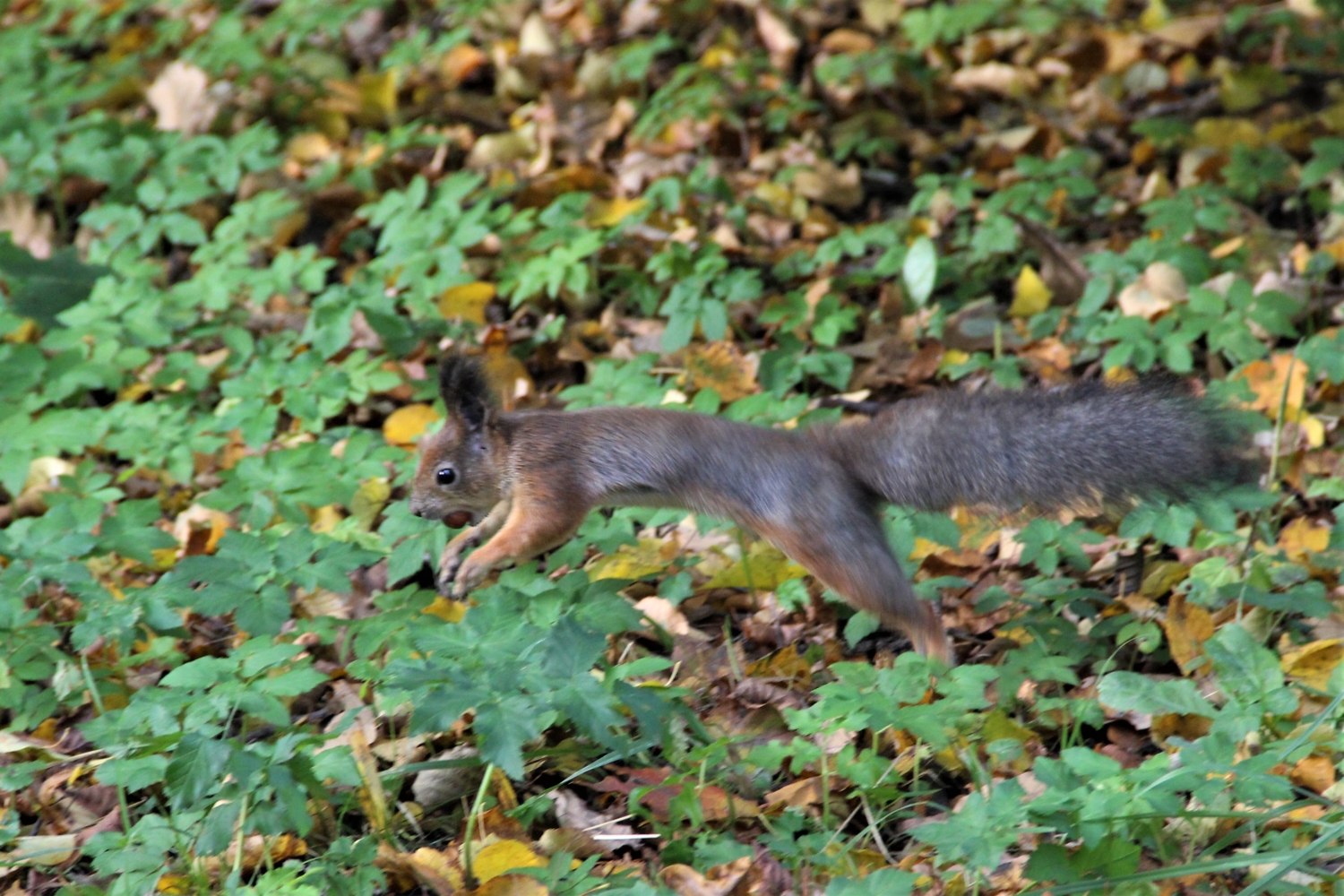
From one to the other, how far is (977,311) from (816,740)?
218cm

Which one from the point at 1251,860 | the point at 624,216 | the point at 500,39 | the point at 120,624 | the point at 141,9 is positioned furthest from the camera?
the point at 141,9

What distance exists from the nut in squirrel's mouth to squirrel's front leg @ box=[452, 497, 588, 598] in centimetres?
35

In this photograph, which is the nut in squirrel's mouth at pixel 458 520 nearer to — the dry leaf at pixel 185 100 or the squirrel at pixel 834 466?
the squirrel at pixel 834 466

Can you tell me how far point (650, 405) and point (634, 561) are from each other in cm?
56

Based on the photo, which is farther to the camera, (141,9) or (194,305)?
(141,9)

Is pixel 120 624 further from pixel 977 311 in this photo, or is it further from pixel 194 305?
pixel 977 311

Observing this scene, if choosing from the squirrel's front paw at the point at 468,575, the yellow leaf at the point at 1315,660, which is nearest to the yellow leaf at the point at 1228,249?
the yellow leaf at the point at 1315,660

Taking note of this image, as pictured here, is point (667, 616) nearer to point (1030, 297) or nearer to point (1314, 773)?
point (1314, 773)

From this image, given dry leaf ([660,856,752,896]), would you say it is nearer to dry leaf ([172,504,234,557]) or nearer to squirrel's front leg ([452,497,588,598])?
squirrel's front leg ([452,497,588,598])

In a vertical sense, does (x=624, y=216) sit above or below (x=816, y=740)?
above

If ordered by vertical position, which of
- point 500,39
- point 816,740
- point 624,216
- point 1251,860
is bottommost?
point 816,740

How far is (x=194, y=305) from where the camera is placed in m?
4.88

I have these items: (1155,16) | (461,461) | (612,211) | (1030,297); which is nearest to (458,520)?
(461,461)

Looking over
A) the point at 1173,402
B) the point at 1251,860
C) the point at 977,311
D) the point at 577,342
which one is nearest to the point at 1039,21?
the point at 977,311
